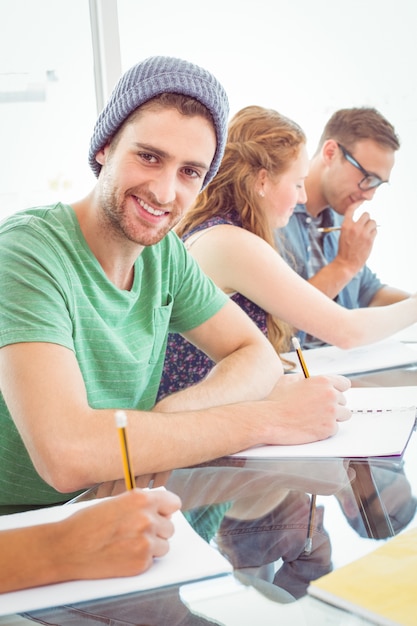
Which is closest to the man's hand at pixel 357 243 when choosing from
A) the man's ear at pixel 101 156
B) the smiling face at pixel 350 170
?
the smiling face at pixel 350 170

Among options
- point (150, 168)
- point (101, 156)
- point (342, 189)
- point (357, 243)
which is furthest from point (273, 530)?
point (342, 189)

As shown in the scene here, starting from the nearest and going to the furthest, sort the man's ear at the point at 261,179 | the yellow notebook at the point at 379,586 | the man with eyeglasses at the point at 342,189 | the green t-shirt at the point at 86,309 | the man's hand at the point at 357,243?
the yellow notebook at the point at 379,586 < the green t-shirt at the point at 86,309 < the man's ear at the point at 261,179 < the man's hand at the point at 357,243 < the man with eyeglasses at the point at 342,189

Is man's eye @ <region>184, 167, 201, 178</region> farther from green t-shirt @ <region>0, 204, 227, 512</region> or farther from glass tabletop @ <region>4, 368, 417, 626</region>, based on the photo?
glass tabletop @ <region>4, 368, 417, 626</region>

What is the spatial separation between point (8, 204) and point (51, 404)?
202cm

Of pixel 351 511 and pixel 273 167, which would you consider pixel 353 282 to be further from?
pixel 351 511

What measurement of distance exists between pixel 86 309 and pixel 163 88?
0.37 meters

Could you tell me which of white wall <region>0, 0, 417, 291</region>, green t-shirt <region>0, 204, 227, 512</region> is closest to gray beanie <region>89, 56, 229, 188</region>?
green t-shirt <region>0, 204, 227, 512</region>

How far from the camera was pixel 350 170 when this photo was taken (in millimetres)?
2322

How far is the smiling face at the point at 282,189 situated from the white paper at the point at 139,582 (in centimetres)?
121

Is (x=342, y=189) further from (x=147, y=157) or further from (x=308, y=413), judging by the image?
(x=308, y=413)

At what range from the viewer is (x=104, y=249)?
125 centimetres

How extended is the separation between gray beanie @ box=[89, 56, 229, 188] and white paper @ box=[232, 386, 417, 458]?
0.51 meters

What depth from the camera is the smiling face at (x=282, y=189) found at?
1.85 meters

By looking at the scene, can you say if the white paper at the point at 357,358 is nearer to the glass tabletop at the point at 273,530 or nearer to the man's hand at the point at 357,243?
the man's hand at the point at 357,243
